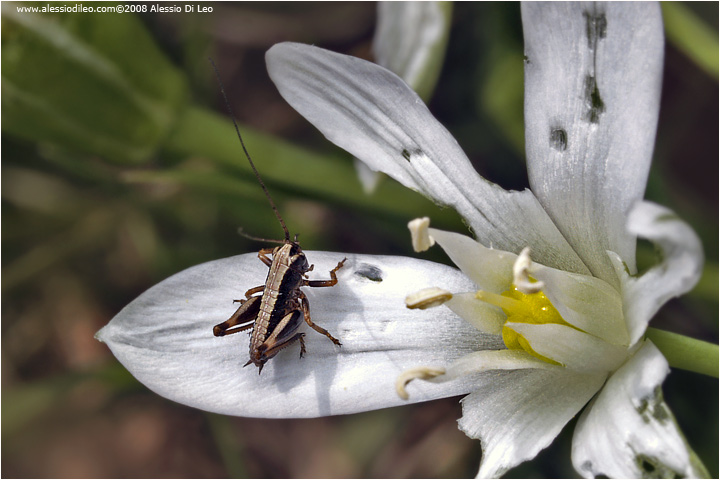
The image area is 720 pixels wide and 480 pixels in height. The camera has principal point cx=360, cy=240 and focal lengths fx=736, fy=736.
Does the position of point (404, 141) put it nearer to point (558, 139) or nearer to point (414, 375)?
point (558, 139)

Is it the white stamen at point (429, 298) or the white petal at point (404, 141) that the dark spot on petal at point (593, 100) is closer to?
the white petal at point (404, 141)

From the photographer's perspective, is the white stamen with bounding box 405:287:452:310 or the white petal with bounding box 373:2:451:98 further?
the white petal with bounding box 373:2:451:98

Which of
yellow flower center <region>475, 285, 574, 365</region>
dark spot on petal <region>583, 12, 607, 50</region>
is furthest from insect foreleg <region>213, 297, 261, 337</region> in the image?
dark spot on petal <region>583, 12, 607, 50</region>

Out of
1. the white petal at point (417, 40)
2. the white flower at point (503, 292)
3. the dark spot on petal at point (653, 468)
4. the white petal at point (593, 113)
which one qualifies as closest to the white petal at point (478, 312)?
the white flower at point (503, 292)

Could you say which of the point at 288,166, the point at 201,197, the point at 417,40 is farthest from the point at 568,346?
the point at 201,197

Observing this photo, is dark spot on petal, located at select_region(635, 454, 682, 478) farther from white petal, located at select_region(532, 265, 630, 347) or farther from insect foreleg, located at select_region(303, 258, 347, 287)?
insect foreleg, located at select_region(303, 258, 347, 287)

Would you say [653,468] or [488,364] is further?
[488,364]

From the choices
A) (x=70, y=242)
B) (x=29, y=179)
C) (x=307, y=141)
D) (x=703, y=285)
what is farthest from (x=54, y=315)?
(x=703, y=285)
